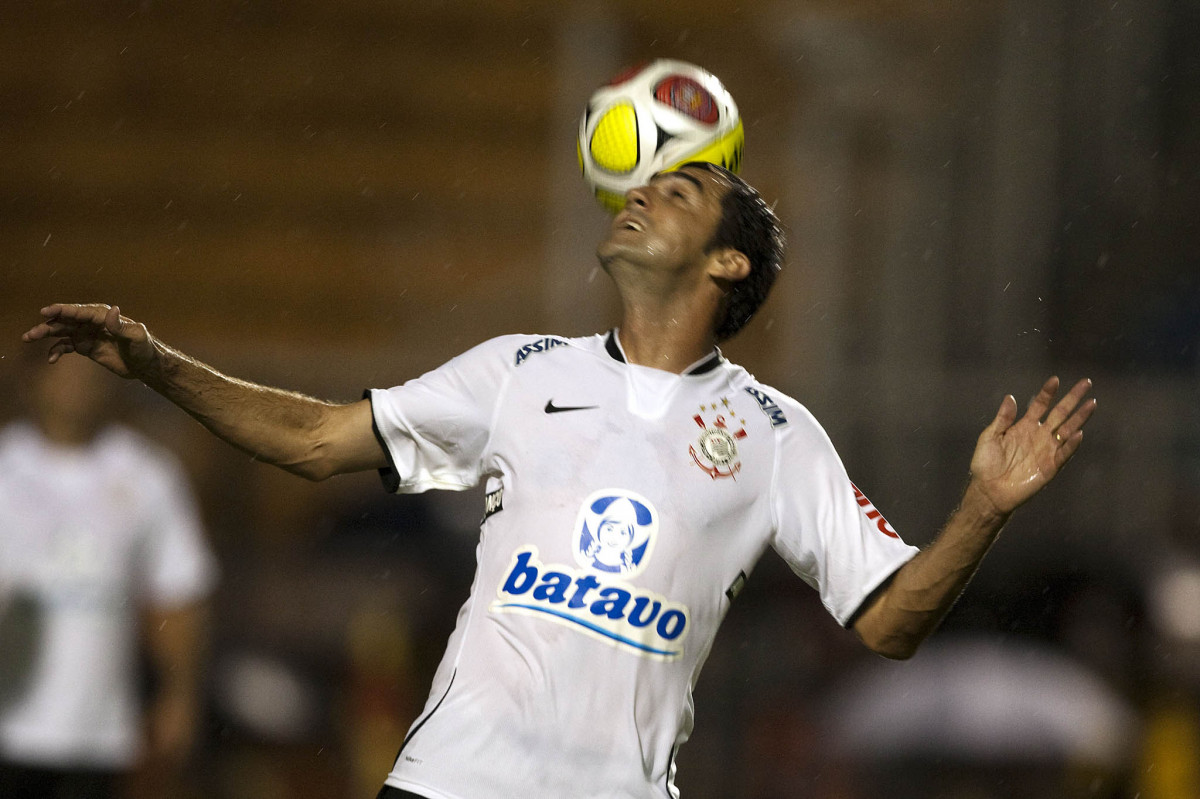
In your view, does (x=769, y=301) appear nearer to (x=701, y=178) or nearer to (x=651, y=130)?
(x=651, y=130)

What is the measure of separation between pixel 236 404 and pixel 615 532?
923mm

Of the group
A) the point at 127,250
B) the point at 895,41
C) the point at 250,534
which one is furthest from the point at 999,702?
the point at 127,250

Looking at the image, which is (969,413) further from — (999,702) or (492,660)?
(492,660)

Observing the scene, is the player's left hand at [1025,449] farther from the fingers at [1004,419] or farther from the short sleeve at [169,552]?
the short sleeve at [169,552]

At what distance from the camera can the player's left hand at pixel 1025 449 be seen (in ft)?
9.82

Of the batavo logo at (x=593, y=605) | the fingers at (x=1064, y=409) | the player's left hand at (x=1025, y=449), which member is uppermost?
the fingers at (x=1064, y=409)

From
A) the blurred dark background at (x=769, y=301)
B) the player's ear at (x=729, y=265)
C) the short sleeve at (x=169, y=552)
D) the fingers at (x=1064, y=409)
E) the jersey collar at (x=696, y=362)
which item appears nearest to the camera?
the fingers at (x=1064, y=409)

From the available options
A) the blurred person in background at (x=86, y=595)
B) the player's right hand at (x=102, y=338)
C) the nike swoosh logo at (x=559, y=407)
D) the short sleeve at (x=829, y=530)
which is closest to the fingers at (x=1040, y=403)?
the short sleeve at (x=829, y=530)

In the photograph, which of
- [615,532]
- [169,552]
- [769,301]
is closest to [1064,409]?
[615,532]

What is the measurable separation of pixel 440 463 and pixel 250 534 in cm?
728

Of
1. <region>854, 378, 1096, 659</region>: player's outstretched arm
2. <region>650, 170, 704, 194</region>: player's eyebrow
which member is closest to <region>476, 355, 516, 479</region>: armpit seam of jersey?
<region>650, 170, 704, 194</region>: player's eyebrow

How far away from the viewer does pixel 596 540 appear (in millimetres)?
3098

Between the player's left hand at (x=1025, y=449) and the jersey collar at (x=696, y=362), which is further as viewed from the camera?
the jersey collar at (x=696, y=362)

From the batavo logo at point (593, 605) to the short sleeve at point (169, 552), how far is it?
299cm
